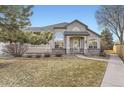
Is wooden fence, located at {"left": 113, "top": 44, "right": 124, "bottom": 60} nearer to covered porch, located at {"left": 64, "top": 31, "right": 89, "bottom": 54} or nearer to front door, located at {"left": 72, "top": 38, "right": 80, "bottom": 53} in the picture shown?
covered porch, located at {"left": 64, "top": 31, "right": 89, "bottom": 54}

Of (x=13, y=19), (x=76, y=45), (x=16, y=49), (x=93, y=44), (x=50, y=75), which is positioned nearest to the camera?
(x=50, y=75)

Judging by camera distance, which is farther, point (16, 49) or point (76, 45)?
point (76, 45)

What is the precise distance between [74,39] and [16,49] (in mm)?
4882

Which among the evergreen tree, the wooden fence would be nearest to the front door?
the wooden fence

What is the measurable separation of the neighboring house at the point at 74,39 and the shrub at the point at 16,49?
174 centimetres

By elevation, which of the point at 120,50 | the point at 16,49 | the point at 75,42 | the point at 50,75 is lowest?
the point at 50,75

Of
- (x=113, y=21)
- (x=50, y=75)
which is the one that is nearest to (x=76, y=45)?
(x=113, y=21)

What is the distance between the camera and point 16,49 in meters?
16.0

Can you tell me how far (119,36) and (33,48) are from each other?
509 cm

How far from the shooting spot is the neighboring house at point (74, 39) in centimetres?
1717

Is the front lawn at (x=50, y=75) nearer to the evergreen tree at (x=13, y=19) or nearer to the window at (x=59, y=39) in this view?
the evergreen tree at (x=13, y=19)

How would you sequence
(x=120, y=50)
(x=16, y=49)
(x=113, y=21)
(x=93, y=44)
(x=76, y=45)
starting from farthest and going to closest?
(x=93, y=44), (x=76, y=45), (x=120, y=50), (x=16, y=49), (x=113, y=21)

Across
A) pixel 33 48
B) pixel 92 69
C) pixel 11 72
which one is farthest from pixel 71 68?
pixel 33 48

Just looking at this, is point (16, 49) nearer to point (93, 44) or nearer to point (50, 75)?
point (93, 44)
